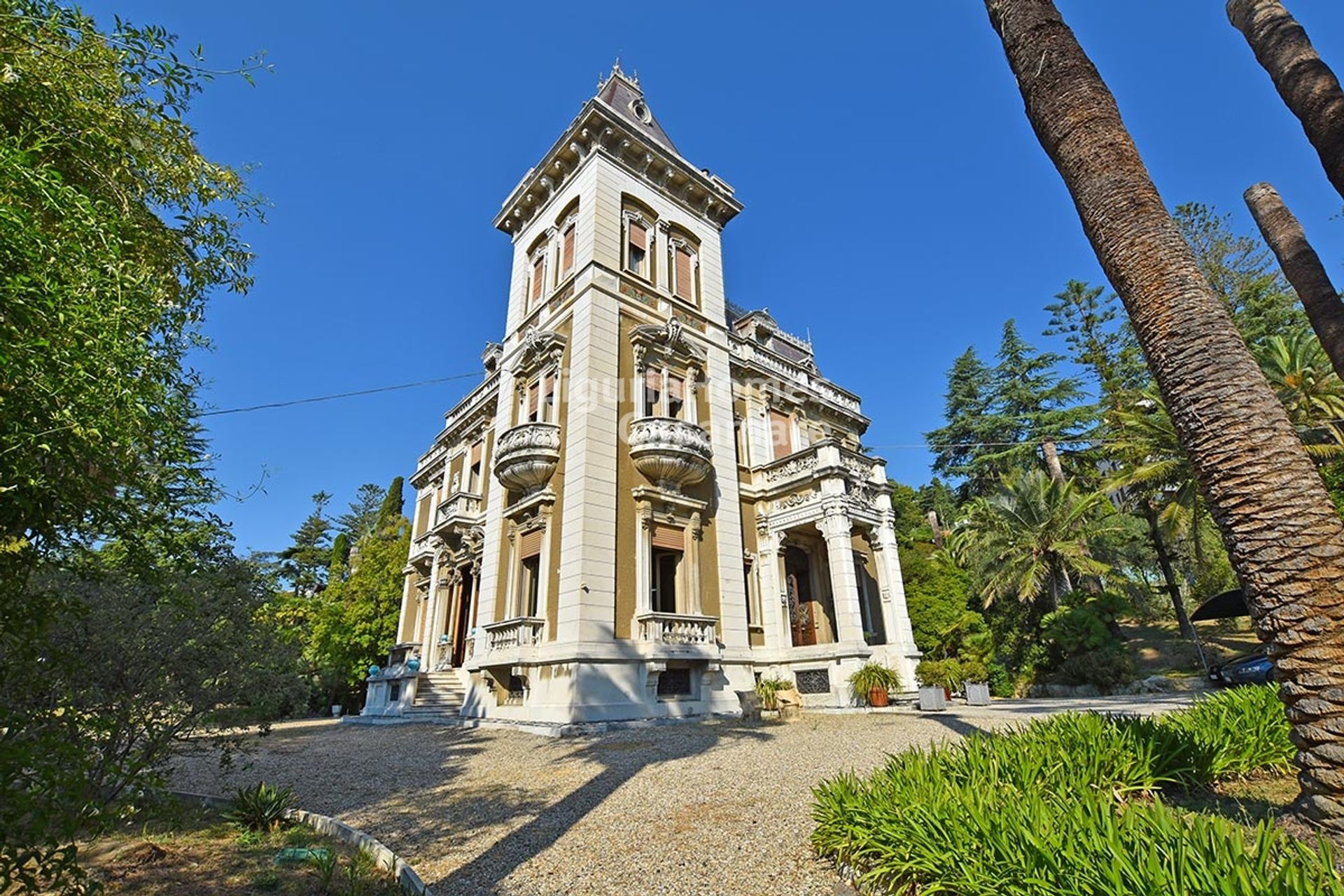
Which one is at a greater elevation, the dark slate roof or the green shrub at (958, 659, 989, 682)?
the dark slate roof

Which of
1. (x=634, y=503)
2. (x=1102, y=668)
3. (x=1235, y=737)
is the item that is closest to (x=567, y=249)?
(x=634, y=503)

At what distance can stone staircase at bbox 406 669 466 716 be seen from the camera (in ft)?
54.6

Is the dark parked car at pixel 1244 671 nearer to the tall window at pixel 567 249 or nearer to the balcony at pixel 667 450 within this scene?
the balcony at pixel 667 450

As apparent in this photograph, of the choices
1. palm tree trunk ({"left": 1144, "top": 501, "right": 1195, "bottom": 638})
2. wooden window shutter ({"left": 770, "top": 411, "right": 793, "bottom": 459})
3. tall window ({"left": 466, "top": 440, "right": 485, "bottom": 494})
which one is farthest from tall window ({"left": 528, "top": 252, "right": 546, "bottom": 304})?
palm tree trunk ({"left": 1144, "top": 501, "right": 1195, "bottom": 638})

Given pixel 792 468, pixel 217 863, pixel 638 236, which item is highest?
pixel 638 236

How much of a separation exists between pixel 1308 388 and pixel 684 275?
20.0 metres

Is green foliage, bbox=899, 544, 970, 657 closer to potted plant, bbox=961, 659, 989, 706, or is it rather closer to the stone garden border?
potted plant, bbox=961, 659, 989, 706

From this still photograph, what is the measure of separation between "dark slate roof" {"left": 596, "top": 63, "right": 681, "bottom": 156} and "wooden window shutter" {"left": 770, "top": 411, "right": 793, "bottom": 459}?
34.2 feet

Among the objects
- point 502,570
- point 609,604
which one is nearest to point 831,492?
point 609,604

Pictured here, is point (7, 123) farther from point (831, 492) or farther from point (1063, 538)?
point (1063, 538)

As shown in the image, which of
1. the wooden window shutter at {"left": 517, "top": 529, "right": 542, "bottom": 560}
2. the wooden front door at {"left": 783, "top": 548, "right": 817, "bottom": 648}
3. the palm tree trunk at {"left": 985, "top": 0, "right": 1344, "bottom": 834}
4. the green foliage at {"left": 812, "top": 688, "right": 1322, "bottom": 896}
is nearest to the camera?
the green foliage at {"left": 812, "top": 688, "right": 1322, "bottom": 896}

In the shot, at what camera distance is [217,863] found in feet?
14.6

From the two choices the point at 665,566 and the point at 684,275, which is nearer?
the point at 665,566

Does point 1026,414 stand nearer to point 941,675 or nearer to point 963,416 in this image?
point 963,416
